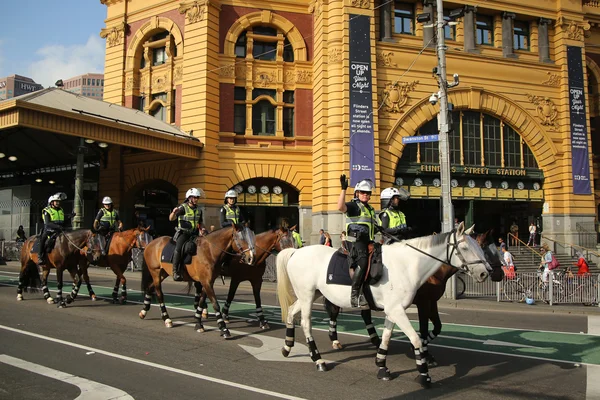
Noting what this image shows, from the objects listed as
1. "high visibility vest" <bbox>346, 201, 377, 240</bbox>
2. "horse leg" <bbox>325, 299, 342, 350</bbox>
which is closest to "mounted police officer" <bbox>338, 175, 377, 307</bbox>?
"high visibility vest" <bbox>346, 201, 377, 240</bbox>

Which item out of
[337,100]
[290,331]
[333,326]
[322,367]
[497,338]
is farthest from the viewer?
[337,100]

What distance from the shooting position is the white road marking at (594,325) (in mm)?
11000

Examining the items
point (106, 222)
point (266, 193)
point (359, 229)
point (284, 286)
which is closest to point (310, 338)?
point (284, 286)

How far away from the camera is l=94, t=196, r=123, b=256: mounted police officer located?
13.2 meters

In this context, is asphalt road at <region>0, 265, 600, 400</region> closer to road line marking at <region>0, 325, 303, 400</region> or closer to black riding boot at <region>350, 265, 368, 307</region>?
road line marking at <region>0, 325, 303, 400</region>

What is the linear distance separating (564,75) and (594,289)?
21.2 metres

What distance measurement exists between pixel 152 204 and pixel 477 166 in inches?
909

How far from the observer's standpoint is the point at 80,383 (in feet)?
21.2

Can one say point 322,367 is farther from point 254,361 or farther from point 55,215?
point 55,215

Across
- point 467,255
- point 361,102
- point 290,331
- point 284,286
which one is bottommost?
point 290,331

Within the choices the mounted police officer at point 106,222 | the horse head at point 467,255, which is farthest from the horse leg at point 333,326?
the mounted police officer at point 106,222

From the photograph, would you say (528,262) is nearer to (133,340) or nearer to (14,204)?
(133,340)

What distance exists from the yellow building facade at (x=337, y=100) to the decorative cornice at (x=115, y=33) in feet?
0.33

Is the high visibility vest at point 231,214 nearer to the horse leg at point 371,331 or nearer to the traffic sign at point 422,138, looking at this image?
the horse leg at point 371,331
